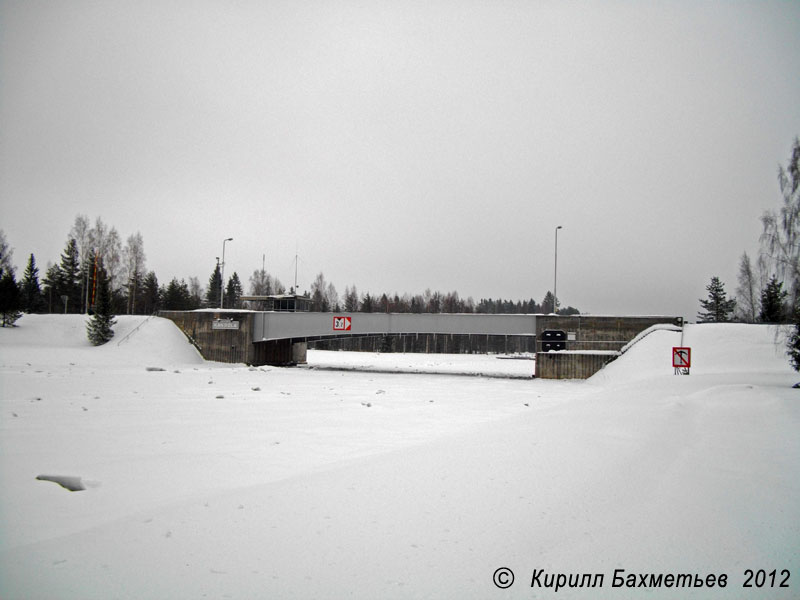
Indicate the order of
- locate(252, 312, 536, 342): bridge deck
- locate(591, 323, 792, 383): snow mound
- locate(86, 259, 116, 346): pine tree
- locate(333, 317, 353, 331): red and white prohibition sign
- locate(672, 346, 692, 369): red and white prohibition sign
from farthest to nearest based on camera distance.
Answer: locate(333, 317, 353, 331): red and white prohibition sign, locate(86, 259, 116, 346): pine tree, locate(252, 312, 536, 342): bridge deck, locate(591, 323, 792, 383): snow mound, locate(672, 346, 692, 369): red and white prohibition sign

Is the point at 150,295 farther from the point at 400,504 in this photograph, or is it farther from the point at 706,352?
the point at 400,504

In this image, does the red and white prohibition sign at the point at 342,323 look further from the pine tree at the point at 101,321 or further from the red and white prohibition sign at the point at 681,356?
the red and white prohibition sign at the point at 681,356

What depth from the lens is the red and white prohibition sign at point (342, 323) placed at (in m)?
43.9

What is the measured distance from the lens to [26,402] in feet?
47.6

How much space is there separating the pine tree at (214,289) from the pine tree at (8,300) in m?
55.4

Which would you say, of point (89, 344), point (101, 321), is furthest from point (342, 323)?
point (89, 344)

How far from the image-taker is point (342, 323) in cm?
4397

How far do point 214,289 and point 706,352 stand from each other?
95.3 m

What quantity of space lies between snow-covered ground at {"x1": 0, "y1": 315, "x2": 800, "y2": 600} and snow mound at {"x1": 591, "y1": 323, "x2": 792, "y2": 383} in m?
18.0

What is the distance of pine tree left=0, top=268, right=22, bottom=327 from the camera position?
136 feet

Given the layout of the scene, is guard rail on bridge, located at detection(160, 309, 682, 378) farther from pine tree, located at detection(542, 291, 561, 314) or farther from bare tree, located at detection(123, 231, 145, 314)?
pine tree, located at detection(542, 291, 561, 314)

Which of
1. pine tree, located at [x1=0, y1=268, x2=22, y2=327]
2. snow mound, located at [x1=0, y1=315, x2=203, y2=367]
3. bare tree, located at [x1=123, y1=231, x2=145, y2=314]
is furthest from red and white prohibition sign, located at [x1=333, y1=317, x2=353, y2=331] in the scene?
bare tree, located at [x1=123, y1=231, x2=145, y2=314]

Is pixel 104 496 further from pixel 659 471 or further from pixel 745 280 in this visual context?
pixel 745 280

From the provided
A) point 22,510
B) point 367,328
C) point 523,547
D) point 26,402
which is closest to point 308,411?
point 26,402
